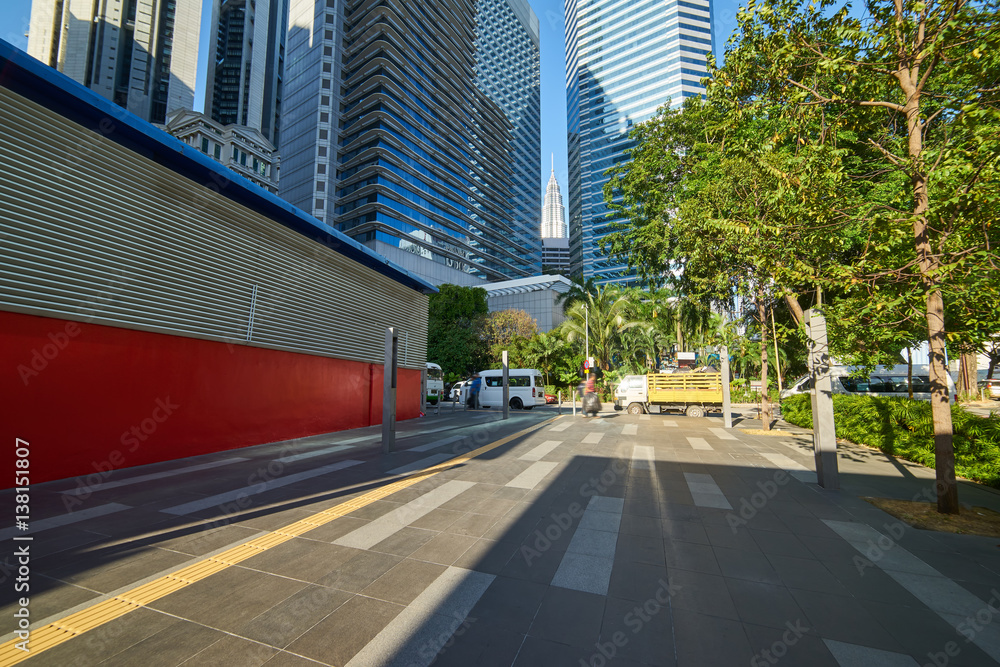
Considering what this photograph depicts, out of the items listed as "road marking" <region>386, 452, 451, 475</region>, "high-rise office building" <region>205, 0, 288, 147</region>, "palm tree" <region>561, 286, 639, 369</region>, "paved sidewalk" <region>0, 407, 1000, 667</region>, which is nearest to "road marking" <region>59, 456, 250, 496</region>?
"paved sidewalk" <region>0, 407, 1000, 667</region>

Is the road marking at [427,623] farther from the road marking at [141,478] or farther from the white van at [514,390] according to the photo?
the white van at [514,390]

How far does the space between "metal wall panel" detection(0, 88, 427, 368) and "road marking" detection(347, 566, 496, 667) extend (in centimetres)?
779

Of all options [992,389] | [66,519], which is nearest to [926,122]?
[66,519]

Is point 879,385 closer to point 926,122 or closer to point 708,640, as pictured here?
point 926,122

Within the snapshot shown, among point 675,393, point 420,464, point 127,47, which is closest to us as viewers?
point 420,464

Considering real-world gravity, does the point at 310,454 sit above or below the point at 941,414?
below

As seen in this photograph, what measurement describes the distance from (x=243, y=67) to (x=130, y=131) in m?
111

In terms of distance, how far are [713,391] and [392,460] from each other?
1403 centimetres

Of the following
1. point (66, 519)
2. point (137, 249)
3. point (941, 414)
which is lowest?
point (66, 519)

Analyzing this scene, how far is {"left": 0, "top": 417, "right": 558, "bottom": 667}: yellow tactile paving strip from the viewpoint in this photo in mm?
2566

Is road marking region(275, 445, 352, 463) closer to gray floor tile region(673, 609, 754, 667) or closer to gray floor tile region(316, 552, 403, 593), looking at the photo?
gray floor tile region(316, 552, 403, 593)

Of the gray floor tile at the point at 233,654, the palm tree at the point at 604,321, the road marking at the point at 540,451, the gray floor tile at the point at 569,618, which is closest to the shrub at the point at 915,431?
the road marking at the point at 540,451

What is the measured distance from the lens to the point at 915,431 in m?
8.71

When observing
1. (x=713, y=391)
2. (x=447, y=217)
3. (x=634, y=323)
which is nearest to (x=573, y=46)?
(x=447, y=217)
